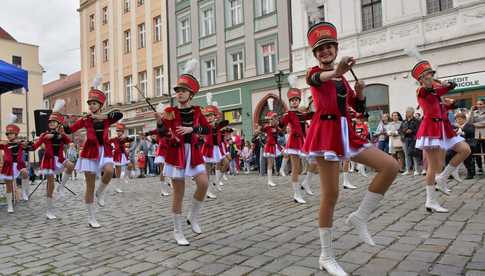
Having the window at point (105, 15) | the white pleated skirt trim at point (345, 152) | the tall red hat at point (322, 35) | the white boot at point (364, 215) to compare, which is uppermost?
the window at point (105, 15)

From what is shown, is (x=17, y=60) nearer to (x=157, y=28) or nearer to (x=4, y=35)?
(x=4, y=35)

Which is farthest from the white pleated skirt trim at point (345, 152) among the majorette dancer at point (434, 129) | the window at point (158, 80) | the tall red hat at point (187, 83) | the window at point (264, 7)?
the window at point (158, 80)

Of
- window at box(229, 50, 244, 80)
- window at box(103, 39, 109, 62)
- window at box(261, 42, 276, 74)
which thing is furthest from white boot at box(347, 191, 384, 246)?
window at box(103, 39, 109, 62)

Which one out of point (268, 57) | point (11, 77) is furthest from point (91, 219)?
point (268, 57)

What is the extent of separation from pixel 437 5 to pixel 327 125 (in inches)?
653

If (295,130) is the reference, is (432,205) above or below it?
below

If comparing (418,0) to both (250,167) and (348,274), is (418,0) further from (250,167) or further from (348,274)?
(348,274)

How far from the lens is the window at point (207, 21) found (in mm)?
28297

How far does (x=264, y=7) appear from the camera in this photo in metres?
24.9

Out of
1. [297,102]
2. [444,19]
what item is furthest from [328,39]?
[444,19]

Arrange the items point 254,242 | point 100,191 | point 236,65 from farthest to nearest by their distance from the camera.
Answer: point 236,65 < point 100,191 < point 254,242

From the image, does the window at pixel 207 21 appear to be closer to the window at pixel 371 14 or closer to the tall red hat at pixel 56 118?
the window at pixel 371 14

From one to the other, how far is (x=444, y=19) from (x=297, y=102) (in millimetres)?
11831

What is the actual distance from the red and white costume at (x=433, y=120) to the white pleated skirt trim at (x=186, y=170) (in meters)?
3.66
